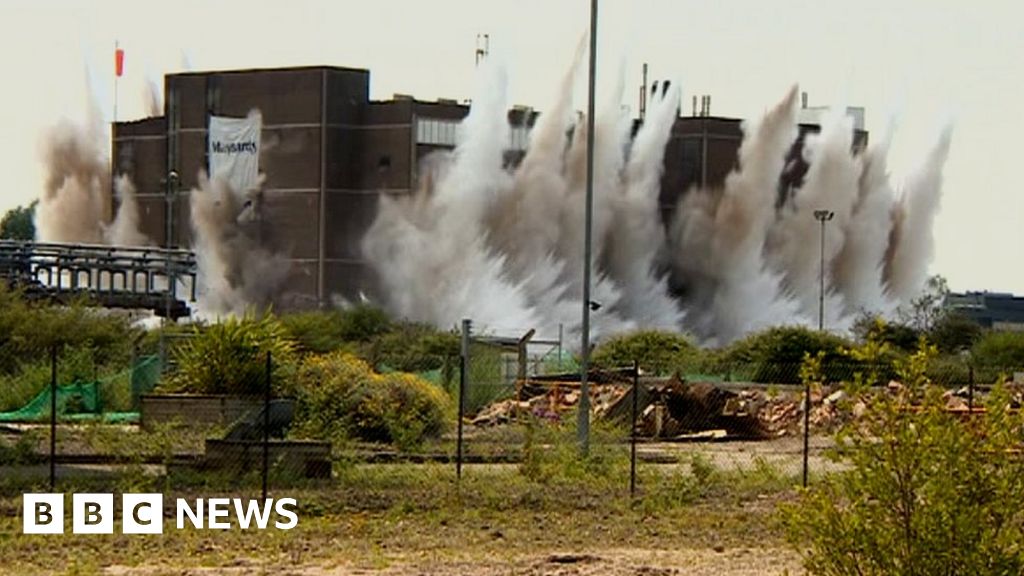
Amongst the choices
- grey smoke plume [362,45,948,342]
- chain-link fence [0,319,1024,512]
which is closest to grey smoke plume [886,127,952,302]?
grey smoke plume [362,45,948,342]

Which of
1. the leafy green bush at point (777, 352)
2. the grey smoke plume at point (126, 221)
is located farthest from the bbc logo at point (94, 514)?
the grey smoke plume at point (126, 221)

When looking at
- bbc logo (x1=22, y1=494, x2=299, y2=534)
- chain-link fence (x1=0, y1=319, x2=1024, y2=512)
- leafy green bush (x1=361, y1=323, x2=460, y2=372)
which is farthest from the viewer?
leafy green bush (x1=361, y1=323, x2=460, y2=372)

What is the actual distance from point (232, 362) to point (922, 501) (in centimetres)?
2574

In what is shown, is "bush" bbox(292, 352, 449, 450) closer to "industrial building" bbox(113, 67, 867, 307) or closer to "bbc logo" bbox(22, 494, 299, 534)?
"bbc logo" bbox(22, 494, 299, 534)

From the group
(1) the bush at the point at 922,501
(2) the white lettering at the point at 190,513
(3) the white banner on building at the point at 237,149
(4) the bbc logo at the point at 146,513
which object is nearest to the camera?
(1) the bush at the point at 922,501

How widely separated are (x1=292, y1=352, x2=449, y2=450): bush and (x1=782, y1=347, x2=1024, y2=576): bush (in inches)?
911

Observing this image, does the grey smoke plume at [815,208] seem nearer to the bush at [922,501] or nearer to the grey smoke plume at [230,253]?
the grey smoke plume at [230,253]

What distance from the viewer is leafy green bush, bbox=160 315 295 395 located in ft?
129

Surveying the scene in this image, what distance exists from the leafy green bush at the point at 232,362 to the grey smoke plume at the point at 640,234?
66.2 metres

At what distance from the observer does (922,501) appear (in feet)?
48.6

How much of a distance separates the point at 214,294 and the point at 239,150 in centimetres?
728

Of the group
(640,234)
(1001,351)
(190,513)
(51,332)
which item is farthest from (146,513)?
(640,234)

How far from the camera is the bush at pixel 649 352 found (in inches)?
2793

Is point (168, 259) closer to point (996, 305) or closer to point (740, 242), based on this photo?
point (740, 242)
